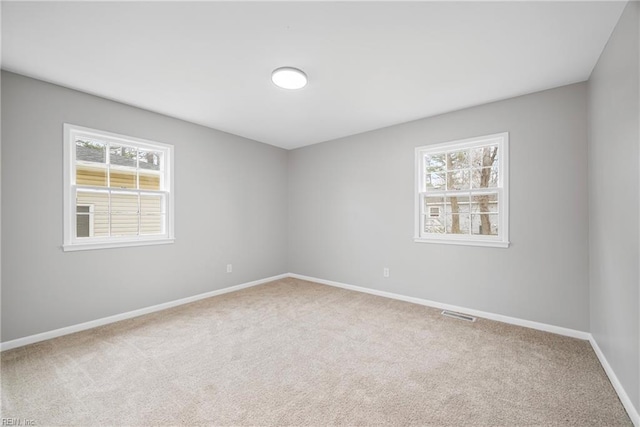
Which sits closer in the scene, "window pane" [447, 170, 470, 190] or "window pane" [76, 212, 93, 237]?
"window pane" [76, 212, 93, 237]

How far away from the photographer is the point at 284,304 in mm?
3711

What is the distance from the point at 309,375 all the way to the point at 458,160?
3082mm

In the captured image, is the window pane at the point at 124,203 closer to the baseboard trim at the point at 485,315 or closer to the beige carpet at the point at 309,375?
the beige carpet at the point at 309,375

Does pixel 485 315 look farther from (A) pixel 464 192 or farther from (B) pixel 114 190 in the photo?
(B) pixel 114 190

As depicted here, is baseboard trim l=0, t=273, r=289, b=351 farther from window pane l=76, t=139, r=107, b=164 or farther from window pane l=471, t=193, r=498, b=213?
window pane l=471, t=193, r=498, b=213

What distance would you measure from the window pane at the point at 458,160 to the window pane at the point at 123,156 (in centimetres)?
404

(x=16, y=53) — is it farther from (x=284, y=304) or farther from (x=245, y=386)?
(x=284, y=304)

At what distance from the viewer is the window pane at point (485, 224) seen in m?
3.26

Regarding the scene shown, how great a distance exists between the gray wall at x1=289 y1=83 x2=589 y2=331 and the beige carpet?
1.50ft

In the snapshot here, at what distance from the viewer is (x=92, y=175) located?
121 inches

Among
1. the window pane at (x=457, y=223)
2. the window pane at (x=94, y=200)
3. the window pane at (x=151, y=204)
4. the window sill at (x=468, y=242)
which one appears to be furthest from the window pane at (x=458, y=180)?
the window pane at (x=94, y=200)

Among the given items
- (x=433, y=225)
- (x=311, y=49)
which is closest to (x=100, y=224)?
(x=311, y=49)

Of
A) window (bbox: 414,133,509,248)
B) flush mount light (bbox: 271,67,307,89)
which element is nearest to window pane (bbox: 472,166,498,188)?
window (bbox: 414,133,509,248)

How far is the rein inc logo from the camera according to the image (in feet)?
5.24
